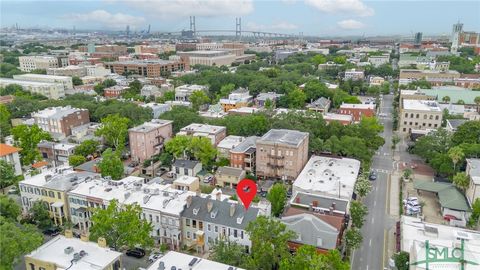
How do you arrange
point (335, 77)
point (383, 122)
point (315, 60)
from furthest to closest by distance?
point (315, 60), point (335, 77), point (383, 122)

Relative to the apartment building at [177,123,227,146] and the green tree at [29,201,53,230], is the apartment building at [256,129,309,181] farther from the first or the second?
the green tree at [29,201,53,230]

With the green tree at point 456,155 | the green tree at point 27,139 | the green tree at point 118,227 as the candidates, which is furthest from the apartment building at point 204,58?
the green tree at point 118,227

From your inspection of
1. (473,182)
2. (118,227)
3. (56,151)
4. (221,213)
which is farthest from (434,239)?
(56,151)

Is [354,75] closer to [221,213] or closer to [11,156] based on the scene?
[221,213]

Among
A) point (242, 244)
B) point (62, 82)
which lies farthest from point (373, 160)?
point (62, 82)

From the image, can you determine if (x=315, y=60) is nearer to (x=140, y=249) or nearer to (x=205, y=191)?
(x=205, y=191)

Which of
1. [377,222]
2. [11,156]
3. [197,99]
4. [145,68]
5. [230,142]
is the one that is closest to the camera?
[377,222]
